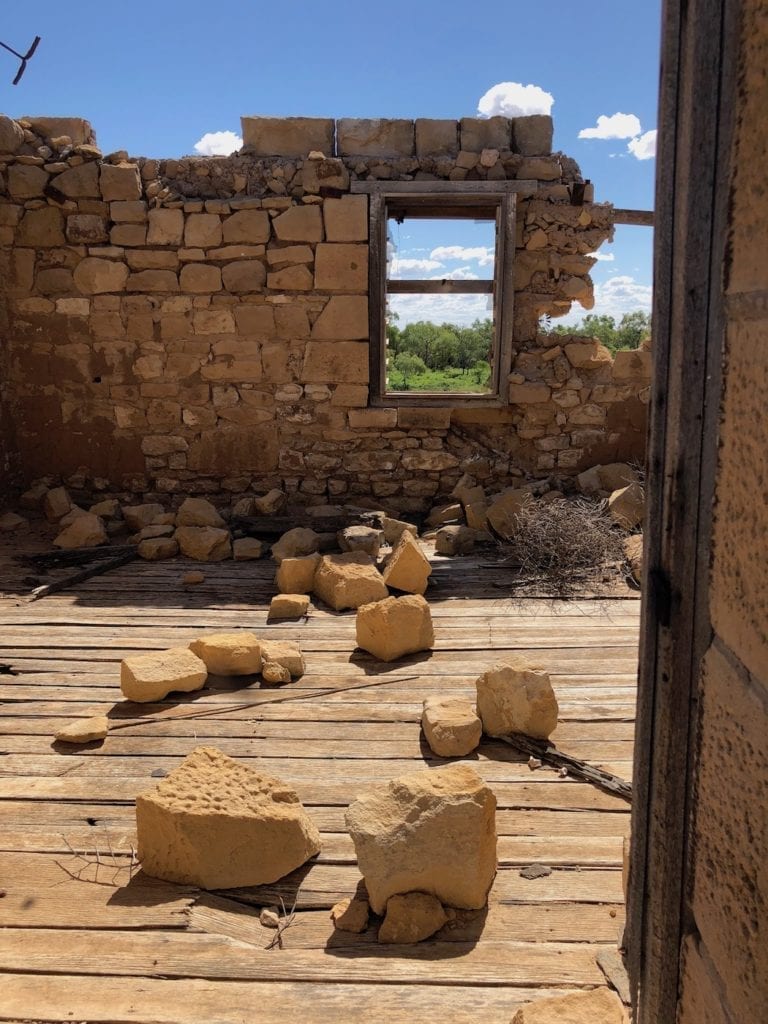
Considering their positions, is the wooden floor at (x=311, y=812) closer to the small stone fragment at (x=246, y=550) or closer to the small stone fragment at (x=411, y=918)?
the small stone fragment at (x=411, y=918)

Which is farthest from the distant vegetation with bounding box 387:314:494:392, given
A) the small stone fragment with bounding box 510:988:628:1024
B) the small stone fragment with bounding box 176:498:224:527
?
the small stone fragment with bounding box 510:988:628:1024

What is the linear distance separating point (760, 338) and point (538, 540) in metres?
4.65

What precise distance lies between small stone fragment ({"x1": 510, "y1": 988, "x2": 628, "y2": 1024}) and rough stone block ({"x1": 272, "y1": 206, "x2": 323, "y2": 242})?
5.84 metres

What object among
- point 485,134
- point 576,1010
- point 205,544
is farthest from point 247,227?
point 576,1010

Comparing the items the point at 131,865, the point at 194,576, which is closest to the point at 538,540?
the point at 194,576

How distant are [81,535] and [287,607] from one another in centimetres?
240

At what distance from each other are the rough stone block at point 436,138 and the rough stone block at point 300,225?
1.00 metres

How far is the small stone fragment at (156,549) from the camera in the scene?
6.04 m

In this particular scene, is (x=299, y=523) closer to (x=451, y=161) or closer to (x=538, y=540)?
(x=538, y=540)

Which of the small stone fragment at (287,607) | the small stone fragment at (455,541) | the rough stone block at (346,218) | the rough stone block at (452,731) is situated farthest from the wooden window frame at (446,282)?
the rough stone block at (452,731)

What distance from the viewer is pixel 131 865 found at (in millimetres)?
2512

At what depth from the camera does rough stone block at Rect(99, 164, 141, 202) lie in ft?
21.0

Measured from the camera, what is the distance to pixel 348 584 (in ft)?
16.1

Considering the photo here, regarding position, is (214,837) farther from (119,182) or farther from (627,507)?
(119,182)
